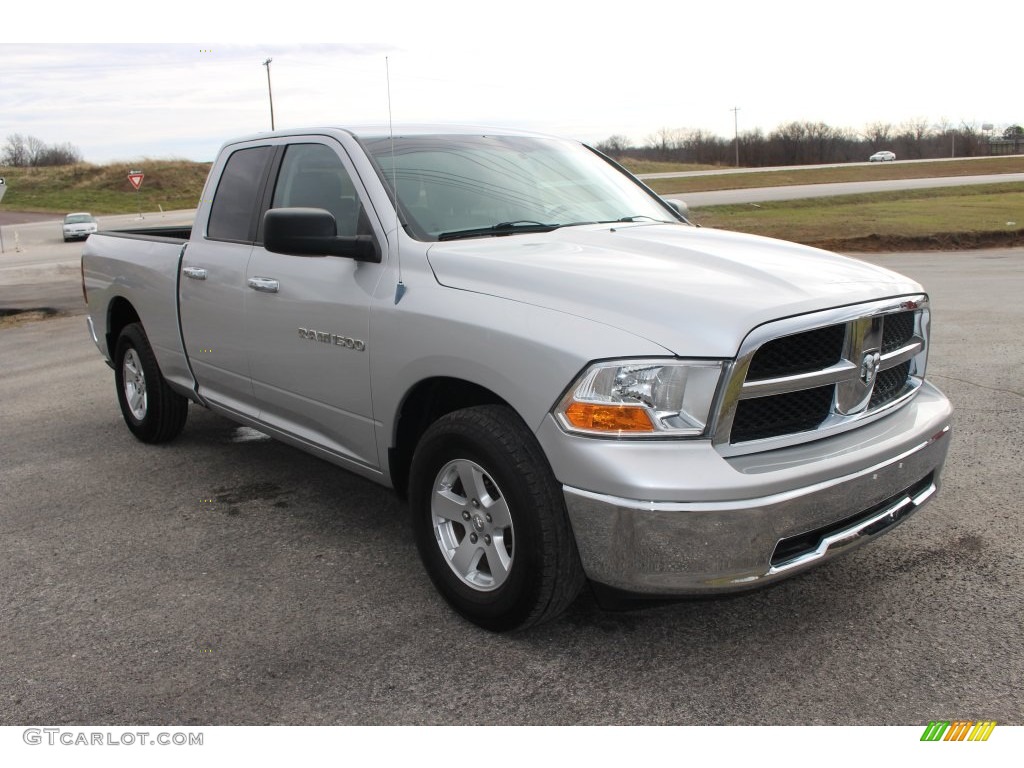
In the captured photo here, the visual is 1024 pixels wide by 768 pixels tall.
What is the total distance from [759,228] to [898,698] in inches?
798

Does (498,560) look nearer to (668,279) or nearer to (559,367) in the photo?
(559,367)

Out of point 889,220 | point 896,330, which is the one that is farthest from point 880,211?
point 896,330

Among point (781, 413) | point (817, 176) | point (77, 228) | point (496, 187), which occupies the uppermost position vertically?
point (817, 176)

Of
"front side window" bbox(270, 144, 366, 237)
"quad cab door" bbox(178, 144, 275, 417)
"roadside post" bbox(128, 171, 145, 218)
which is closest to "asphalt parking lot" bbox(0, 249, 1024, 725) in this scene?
"quad cab door" bbox(178, 144, 275, 417)

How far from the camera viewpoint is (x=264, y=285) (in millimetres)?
4410

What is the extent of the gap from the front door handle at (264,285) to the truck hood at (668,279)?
102 cm

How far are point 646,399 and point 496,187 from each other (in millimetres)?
1697

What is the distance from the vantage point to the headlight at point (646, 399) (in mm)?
2857

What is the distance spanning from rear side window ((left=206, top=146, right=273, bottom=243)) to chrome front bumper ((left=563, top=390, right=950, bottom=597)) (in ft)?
8.84

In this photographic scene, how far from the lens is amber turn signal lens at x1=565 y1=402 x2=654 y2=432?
2.88 metres

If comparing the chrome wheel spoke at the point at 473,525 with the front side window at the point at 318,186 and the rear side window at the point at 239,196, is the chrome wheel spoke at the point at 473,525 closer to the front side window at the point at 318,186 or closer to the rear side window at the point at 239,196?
the front side window at the point at 318,186

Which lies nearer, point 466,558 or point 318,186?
point 466,558

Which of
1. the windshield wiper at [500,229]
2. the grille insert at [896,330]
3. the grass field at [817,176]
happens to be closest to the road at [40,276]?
the windshield wiper at [500,229]

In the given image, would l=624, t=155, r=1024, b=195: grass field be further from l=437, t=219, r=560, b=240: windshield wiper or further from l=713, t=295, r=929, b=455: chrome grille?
l=713, t=295, r=929, b=455: chrome grille
